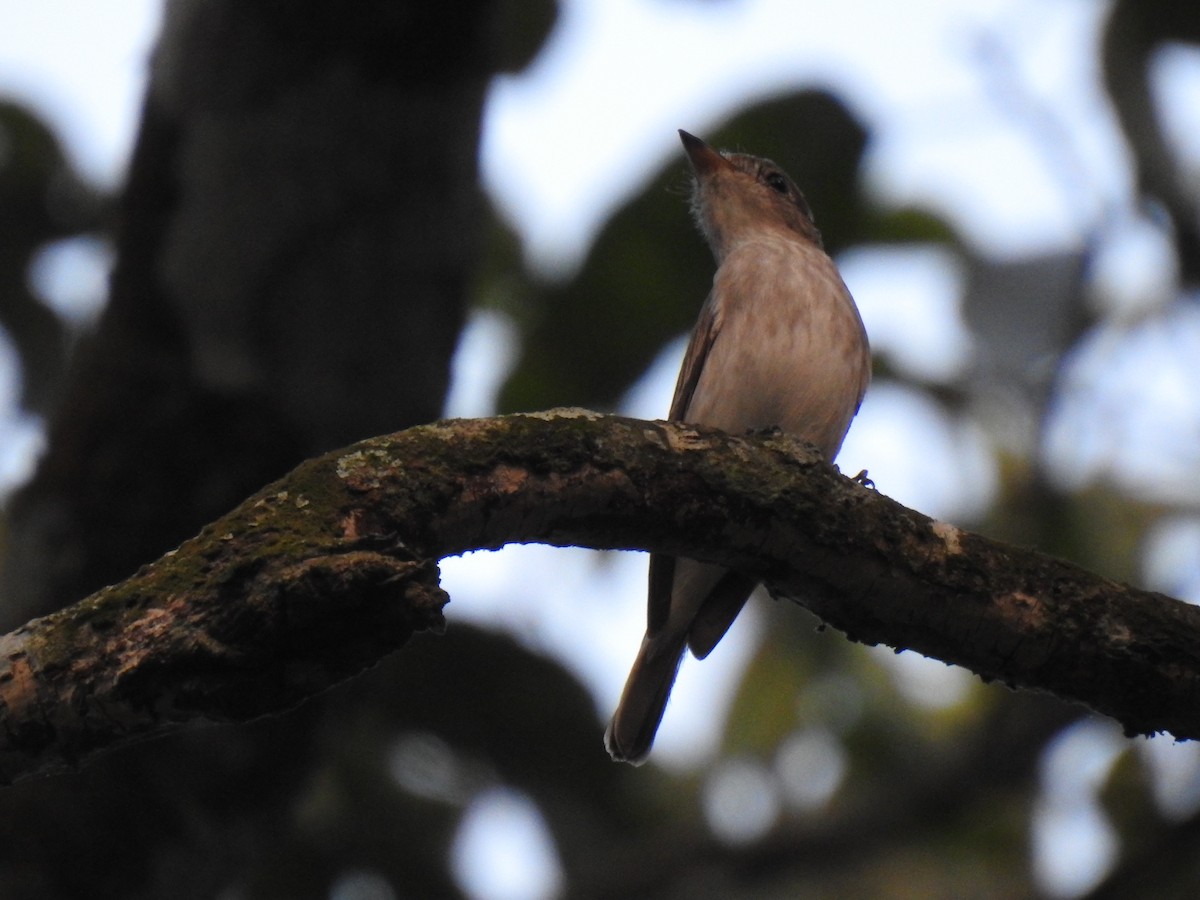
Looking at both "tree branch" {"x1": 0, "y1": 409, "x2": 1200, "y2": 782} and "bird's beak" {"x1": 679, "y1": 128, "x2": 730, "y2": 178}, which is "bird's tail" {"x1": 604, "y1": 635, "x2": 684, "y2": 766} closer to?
"tree branch" {"x1": 0, "y1": 409, "x2": 1200, "y2": 782}

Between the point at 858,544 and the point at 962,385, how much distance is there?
12.1 feet

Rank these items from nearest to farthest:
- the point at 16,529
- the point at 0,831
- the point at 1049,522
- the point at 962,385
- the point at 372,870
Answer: the point at 0,831, the point at 16,529, the point at 372,870, the point at 1049,522, the point at 962,385

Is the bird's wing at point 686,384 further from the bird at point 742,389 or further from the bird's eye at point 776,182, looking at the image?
the bird's eye at point 776,182

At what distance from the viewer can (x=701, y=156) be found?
588 cm

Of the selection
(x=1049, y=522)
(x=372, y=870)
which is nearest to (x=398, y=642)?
(x=372, y=870)

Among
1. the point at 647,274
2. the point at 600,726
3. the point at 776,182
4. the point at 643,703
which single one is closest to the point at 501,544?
the point at 643,703

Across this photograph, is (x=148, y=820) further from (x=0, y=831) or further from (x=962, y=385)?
(x=962, y=385)

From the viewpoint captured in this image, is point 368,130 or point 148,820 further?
point 368,130

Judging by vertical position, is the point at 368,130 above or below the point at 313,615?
above

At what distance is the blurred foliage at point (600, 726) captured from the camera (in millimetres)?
4230

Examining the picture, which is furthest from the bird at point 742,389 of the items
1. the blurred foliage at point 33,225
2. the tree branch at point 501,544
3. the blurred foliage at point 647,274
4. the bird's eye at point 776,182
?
the blurred foliage at point 33,225

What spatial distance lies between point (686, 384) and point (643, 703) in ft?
3.54

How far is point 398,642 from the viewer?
2.20 m

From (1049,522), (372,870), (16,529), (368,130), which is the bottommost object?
(372,870)
